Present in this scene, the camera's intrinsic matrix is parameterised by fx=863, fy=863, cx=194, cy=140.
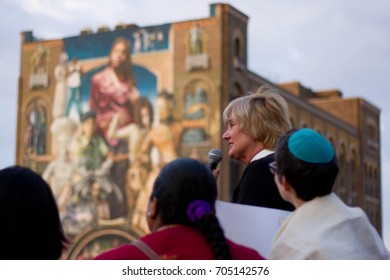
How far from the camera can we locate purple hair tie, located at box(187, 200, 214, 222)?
3.06m

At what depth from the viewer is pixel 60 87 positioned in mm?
41438

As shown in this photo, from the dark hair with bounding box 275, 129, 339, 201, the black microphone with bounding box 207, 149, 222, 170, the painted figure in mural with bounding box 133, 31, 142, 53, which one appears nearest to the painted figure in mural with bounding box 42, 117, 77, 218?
the painted figure in mural with bounding box 133, 31, 142, 53

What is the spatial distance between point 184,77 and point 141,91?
2110 mm

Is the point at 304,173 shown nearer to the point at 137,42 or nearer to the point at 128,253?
the point at 128,253

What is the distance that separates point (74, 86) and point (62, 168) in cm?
392

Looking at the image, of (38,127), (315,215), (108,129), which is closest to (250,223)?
(315,215)

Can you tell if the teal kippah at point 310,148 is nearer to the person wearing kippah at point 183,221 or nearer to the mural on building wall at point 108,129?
the person wearing kippah at point 183,221

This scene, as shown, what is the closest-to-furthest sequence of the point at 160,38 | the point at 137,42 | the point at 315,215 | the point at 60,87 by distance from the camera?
the point at 315,215 < the point at 160,38 < the point at 137,42 < the point at 60,87

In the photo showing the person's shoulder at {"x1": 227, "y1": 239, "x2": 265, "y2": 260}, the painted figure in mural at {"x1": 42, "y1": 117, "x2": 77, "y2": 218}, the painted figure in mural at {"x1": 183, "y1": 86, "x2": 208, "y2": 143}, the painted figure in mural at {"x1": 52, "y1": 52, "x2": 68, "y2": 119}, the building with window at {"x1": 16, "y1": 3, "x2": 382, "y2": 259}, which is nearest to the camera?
the person's shoulder at {"x1": 227, "y1": 239, "x2": 265, "y2": 260}

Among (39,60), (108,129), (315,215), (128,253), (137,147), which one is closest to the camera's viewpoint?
(128,253)

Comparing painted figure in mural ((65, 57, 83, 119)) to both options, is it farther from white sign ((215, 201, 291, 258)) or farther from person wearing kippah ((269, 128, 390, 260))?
person wearing kippah ((269, 128, 390, 260))

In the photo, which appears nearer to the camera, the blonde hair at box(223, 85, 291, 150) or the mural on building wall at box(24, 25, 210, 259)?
the blonde hair at box(223, 85, 291, 150)

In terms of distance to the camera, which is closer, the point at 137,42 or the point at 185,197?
the point at 185,197

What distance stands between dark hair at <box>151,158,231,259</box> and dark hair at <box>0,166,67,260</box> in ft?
1.30
